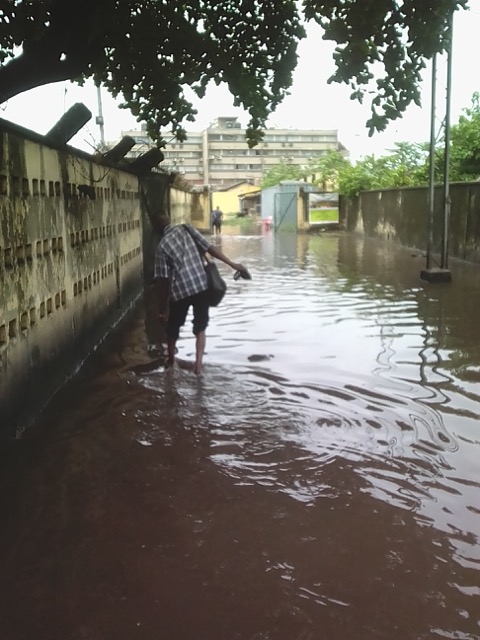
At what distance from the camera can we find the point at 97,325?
7965 millimetres

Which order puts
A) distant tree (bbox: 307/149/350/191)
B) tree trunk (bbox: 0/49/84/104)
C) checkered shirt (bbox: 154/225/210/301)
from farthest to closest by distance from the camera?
1. distant tree (bbox: 307/149/350/191)
2. tree trunk (bbox: 0/49/84/104)
3. checkered shirt (bbox: 154/225/210/301)

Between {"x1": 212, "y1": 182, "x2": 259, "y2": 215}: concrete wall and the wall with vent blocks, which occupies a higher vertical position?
{"x1": 212, "y1": 182, "x2": 259, "y2": 215}: concrete wall

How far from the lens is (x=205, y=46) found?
28.1 ft

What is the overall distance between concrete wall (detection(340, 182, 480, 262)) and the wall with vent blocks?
9970mm

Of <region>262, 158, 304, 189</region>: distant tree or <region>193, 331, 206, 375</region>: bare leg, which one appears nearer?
<region>193, 331, 206, 375</region>: bare leg

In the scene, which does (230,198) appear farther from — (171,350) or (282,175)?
(171,350)

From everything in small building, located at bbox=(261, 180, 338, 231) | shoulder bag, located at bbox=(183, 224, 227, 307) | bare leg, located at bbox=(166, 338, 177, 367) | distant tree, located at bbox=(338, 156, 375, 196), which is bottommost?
bare leg, located at bbox=(166, 338, 177, 367)

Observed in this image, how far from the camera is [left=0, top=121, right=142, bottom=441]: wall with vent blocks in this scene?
15.2ft

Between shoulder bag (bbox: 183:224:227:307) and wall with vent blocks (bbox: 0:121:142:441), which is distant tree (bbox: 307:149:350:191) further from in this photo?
shoulder bag (bbox: 183:224:227:307)

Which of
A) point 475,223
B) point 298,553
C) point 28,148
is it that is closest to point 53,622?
point 298,553

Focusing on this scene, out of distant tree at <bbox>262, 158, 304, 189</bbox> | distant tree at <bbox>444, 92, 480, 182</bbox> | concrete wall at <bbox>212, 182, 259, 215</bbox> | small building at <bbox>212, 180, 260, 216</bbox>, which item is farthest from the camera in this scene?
concrete wall at <bbox>212, 182, 259, 215</bbox>

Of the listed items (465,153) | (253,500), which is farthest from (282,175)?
(253,500)

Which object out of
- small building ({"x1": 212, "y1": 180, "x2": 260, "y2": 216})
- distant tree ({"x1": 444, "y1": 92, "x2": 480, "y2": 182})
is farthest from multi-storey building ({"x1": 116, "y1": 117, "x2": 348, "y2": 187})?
distant tree ({"x1": 444, "y1": 92, "x2": 480, "y2": 182})

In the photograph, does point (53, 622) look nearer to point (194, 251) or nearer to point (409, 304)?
point (194, 251)
